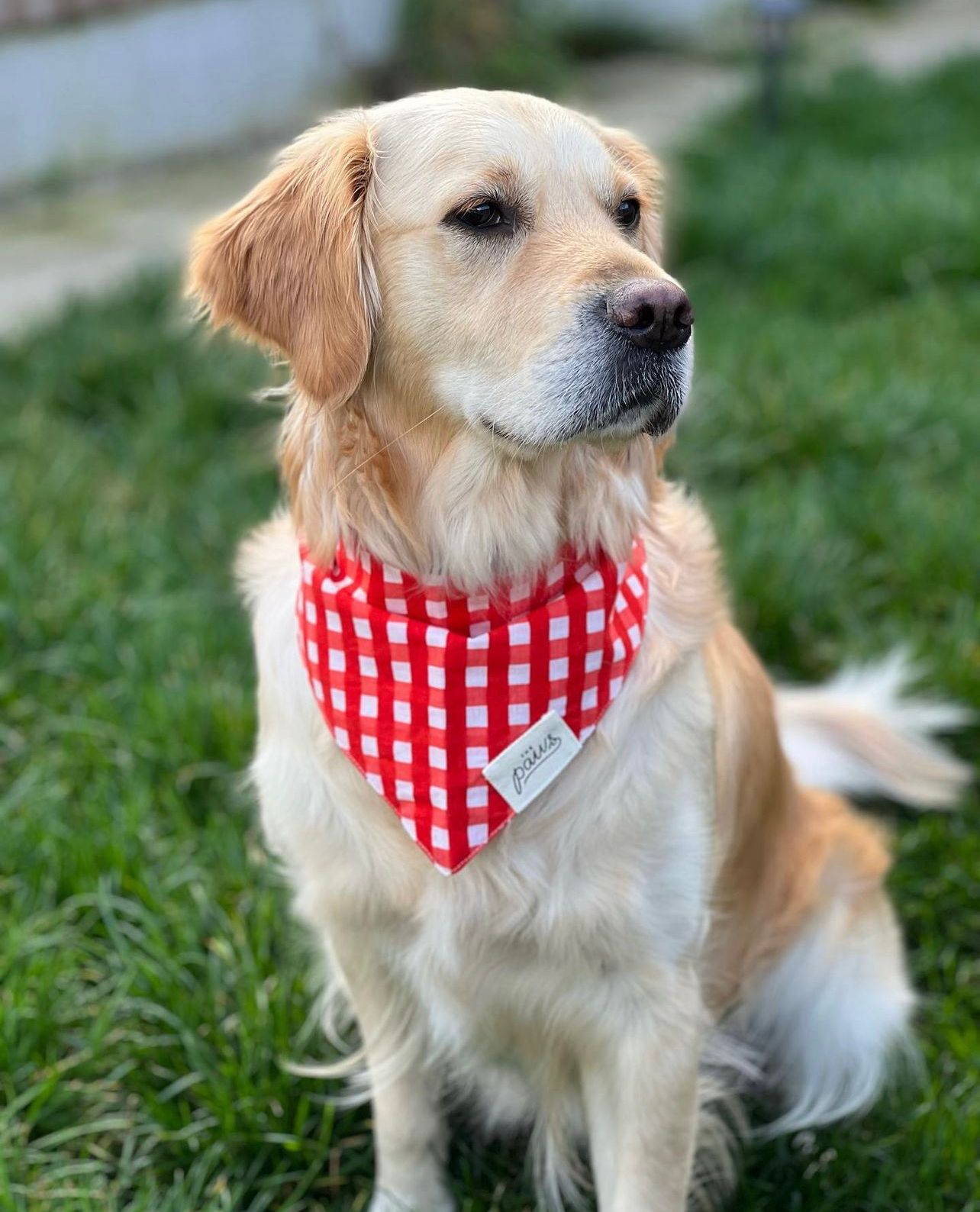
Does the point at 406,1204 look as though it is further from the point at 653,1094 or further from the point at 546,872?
the point at 546,872

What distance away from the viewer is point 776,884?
2.56 metres

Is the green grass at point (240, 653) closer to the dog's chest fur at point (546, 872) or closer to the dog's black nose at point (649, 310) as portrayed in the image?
the dog's chest fur at point (546, 872)

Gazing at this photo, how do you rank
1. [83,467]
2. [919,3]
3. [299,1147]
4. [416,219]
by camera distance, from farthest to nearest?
1. [919,3]
2. [83,467]
3. [299,1147]
4. [416,219]

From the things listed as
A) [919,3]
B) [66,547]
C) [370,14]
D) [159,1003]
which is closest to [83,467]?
[66,547]

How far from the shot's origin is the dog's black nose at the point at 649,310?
1.86 metres

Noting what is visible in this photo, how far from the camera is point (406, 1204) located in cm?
235

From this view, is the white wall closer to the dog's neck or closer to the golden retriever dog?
the golden retriever dog

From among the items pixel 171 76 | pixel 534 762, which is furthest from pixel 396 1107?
pixel 171 76

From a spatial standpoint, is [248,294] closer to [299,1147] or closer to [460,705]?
[460,705]

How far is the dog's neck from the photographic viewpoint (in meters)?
2.05

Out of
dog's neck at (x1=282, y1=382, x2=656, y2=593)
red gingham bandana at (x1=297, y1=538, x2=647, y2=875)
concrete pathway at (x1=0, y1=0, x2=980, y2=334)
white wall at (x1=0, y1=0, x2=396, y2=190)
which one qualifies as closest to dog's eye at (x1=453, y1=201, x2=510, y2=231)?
dog's neck at (x1=282, y1=382, x2=656, y2=593)

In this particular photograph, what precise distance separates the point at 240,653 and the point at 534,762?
63.0 inches

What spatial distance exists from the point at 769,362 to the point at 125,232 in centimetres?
321

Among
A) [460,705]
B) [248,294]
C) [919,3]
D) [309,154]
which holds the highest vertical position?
[309,154]
